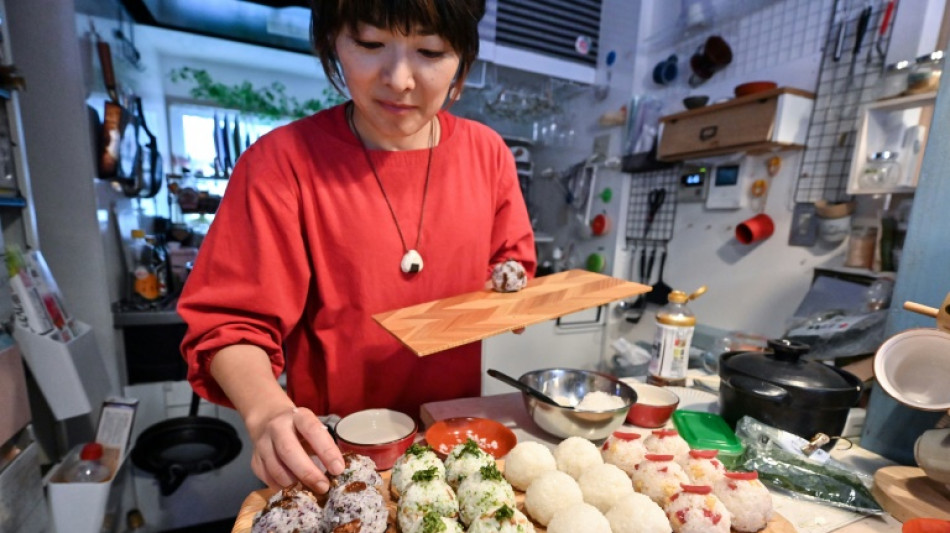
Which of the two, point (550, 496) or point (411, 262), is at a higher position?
point (411, 262)

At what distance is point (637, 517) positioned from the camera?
62 centimetres

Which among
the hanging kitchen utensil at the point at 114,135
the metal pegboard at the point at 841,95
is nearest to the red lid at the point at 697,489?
the metal pegboard at the point at 841,95

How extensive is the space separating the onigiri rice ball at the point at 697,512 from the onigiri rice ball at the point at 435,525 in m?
0.33

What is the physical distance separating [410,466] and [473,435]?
0.70 feet

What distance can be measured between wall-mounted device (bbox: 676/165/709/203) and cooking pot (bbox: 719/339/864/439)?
4.98 feet

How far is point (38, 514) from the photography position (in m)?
1.34

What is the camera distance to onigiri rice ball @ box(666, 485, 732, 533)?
0.61m

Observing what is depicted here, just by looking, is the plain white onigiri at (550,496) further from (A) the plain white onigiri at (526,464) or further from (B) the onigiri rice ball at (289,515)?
(B) the onigiri rice ball at (289,515)

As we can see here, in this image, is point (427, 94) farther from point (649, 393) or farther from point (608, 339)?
point (608, 339)

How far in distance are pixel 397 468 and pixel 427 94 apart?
658mm

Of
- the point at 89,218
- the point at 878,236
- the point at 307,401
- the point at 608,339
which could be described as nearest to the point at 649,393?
the point at 307,401

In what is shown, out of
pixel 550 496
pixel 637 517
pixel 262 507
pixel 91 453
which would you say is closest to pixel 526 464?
pixel 550 496

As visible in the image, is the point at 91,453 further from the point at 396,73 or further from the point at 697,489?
the point at 697,489

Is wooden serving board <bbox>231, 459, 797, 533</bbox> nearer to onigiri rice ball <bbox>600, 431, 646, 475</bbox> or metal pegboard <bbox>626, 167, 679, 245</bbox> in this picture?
onigiri rice ball <bbox>600, 431, 646, 475</bbox>
